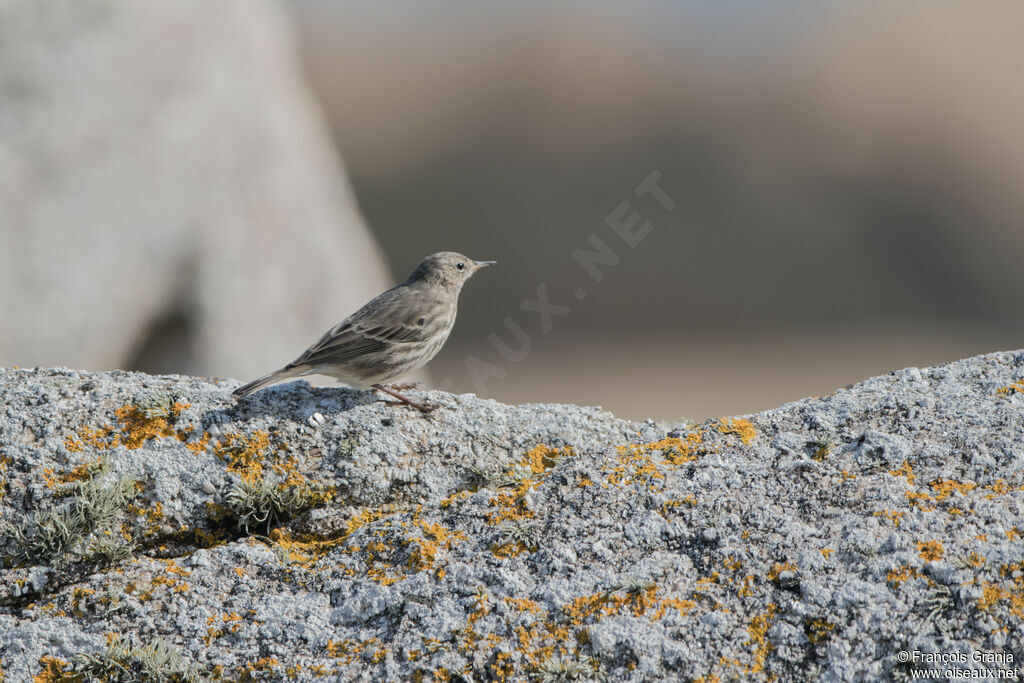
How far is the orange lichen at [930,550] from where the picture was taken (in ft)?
11.6

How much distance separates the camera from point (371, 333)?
636 cm

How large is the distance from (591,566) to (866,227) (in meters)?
21.5

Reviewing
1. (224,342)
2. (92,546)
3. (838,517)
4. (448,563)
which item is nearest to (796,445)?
(838,517)

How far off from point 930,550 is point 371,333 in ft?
13.1

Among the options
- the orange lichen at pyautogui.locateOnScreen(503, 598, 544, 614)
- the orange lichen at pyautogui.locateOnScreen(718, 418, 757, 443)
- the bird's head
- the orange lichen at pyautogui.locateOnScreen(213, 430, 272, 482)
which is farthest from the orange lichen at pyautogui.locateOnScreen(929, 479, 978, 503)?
the bird's head

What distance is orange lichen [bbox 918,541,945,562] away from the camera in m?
3.55

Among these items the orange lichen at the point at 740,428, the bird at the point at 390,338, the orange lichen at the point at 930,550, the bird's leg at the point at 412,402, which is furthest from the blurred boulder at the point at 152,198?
the orange lichen at the point at 930,550

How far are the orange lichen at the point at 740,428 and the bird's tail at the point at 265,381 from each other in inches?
107

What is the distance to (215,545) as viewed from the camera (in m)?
4.25

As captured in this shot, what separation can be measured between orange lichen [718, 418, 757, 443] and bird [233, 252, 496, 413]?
1743 mm

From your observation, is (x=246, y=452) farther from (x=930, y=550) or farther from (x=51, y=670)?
(x=930, y=550)

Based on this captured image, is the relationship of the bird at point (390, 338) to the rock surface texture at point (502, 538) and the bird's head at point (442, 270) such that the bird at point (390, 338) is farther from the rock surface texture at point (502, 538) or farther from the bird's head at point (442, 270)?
the rock surface texture at point (502, 538)

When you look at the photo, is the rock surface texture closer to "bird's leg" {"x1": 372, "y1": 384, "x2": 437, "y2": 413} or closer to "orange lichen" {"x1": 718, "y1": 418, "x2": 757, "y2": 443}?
"orange lichen" {"x1": 718, "y1": 418, "x2": 757, "y2": 443}

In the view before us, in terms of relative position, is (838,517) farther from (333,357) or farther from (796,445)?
(333,357)
